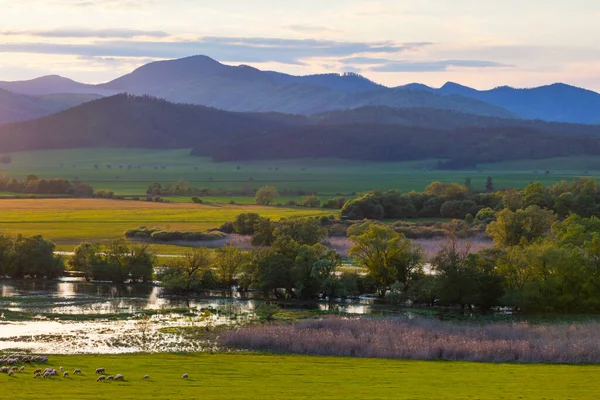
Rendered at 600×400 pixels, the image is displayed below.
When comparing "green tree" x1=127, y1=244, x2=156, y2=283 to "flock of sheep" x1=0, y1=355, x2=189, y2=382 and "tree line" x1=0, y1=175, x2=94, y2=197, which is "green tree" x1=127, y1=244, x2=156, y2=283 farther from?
"tree line" x1=0, y1=175, x2=94, y2=197

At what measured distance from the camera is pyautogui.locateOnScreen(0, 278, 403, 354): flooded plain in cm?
4850

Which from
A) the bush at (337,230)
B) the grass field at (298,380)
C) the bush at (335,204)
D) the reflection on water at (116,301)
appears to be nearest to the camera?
the grass field at (298,380)

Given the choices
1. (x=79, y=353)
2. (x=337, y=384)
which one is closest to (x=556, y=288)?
(x=337, y=384)

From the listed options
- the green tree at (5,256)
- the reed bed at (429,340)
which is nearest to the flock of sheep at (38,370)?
the reed bed at (429,340)

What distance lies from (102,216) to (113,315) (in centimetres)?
6689

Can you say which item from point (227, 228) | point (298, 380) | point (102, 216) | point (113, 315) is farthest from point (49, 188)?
point (298, 380)

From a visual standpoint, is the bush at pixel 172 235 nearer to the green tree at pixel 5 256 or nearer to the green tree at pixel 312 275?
the green tree at pixel 5 256

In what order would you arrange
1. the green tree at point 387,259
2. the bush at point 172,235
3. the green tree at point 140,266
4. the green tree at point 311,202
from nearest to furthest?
the green tree at point 387,259
the green tree at point 140,266
the bush at point 172,235
the green tree at point 311,202

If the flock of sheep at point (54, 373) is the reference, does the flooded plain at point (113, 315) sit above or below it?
below

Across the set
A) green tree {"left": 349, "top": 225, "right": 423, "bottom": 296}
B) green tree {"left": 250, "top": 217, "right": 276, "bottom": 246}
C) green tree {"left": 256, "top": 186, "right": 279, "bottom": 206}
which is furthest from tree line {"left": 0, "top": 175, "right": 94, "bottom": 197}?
green tree {"left": 349, "top": 225, "right": 423, "bottom": 296}

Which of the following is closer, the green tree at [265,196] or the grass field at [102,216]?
the grass field at [102,216]

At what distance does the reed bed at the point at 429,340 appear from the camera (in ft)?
152

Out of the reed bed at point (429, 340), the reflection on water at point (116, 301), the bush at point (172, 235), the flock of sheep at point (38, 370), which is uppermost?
the bush at point (172, 235)

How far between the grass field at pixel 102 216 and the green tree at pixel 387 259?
128ft
